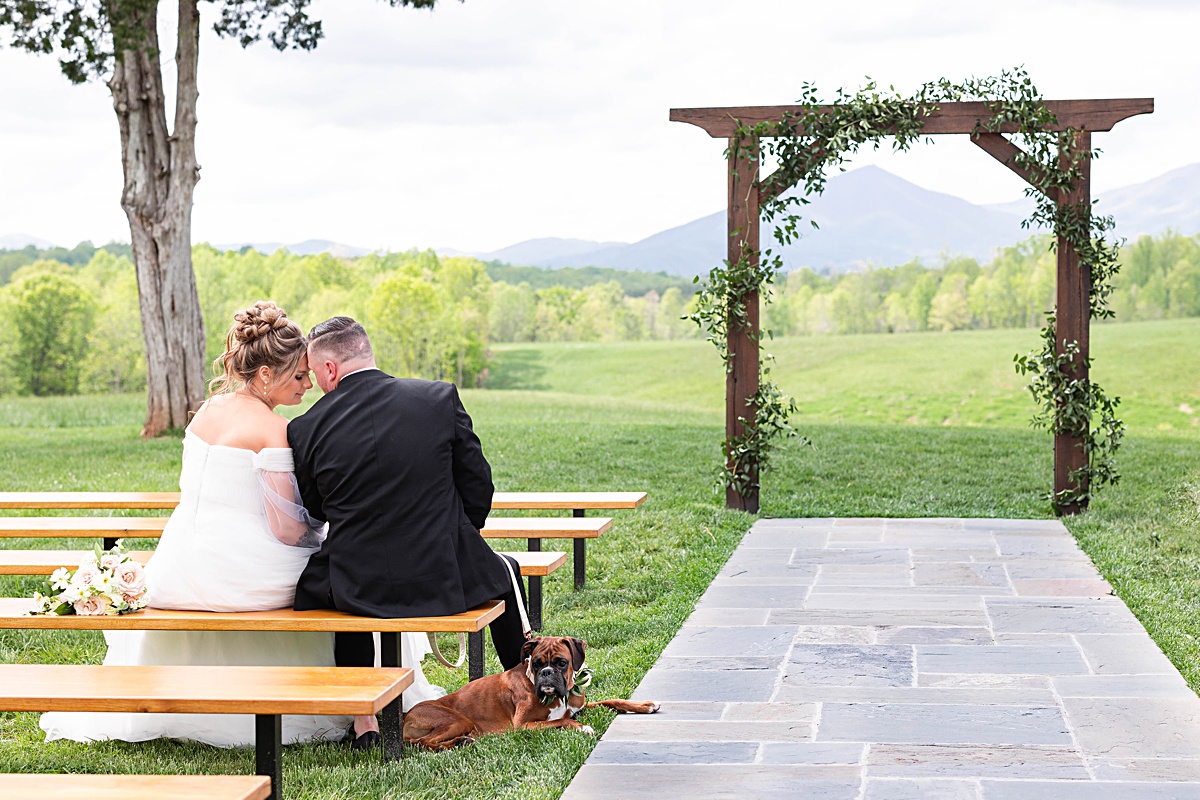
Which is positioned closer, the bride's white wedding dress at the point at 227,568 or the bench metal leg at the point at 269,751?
the bench metal leg at the point at 269,751

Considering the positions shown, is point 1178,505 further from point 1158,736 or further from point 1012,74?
point 1158,736

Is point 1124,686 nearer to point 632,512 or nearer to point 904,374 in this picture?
point 632,512

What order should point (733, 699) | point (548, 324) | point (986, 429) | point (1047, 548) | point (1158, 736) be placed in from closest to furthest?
1. point (1158, 736)
2. point (733, 699)
3. point (1047, 548)
4. point (986, 429)
5. point (548, 324)

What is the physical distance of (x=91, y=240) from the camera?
7694 cm

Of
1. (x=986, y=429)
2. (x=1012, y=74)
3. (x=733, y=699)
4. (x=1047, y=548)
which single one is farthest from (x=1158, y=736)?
(x=986, y=429)

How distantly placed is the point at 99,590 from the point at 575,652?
5.43ft

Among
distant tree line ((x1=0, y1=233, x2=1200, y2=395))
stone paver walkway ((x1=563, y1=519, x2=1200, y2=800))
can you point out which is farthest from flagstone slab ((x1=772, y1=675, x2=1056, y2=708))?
distant tree line ((x1=0, y1=233, x2=1200, y2=395))

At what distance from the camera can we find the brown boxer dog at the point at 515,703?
4305 millimetres

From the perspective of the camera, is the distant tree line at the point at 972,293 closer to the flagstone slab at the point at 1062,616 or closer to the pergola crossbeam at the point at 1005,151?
the pergola crossbeam at the point at 1005,151

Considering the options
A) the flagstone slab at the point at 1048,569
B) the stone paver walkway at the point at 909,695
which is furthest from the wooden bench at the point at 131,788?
the flagstone slab at the point at 1048,569

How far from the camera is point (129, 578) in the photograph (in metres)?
4.40

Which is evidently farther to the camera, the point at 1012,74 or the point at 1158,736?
the point at 1012,74

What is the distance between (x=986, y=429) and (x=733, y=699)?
13.1m

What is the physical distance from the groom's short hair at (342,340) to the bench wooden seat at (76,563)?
46.2 inches
